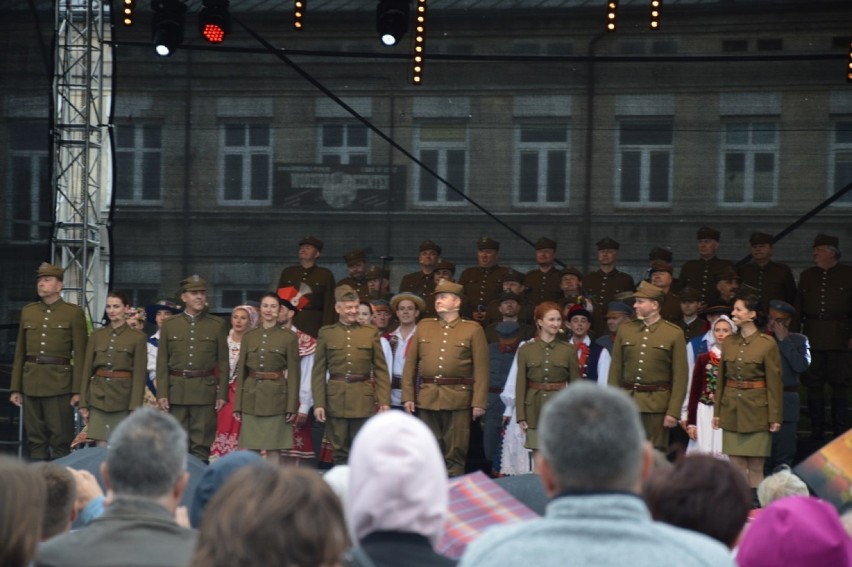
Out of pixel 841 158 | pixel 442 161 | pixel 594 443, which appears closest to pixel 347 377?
pixel 442 161

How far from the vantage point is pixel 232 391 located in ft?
32.1

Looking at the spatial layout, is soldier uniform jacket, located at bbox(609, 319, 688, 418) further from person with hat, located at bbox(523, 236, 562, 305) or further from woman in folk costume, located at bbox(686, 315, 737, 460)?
person with hat, located at bbox(523, 236, 562, 305)

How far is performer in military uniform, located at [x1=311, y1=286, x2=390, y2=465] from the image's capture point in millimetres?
9133

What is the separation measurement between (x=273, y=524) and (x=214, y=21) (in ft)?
28.6

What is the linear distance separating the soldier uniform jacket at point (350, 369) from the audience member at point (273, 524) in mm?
7125

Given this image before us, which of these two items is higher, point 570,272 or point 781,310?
point 570,272

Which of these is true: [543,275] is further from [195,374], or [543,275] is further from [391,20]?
[195,374]

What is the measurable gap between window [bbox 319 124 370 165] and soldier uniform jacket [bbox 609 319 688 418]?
3.14m

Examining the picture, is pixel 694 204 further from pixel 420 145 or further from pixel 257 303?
pixel 257 303

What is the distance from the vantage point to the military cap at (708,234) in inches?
412

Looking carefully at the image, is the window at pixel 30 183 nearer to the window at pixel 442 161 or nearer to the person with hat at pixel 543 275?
the window at pixel 442 161

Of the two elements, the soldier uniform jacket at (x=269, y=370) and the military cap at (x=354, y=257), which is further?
the military cap at (x=354, y=257)

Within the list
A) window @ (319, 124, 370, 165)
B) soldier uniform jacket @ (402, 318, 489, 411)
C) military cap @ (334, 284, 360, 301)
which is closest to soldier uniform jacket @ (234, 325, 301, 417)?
military cap @ (334, 284, 360, 301)

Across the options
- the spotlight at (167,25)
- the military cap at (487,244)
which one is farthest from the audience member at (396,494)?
the military cap at (487,244)
